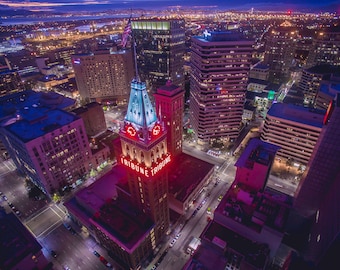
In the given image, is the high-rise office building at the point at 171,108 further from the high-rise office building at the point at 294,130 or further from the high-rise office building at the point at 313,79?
the high-rise office building at the point at 313,79

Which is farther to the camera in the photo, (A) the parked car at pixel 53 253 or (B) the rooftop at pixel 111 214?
(A) the parked car at pixel 53 253

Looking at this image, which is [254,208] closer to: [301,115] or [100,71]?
[301,115]

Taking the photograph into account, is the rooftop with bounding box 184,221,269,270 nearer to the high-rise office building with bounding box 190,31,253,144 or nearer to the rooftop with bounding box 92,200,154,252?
the rooftop with bounding box 92,200,154,252

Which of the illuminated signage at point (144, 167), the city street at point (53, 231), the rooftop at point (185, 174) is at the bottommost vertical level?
the city street at point (53, 231)

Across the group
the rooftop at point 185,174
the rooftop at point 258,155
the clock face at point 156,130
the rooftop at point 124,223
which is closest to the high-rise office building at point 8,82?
the rooftop at point 124,223

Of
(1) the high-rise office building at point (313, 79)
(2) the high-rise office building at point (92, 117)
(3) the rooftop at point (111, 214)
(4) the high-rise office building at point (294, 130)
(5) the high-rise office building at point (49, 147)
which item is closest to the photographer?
(3) the rooftop at point (111, 214)

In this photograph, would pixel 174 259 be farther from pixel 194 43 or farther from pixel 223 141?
pixel 194 43
